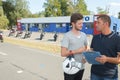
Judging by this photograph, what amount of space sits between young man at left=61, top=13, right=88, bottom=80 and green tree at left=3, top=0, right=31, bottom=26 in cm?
11275

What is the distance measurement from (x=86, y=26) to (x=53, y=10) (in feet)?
176

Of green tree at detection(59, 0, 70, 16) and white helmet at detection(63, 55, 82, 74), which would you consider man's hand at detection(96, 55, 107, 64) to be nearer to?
white helmet at detection(63, 55, 82, 74)

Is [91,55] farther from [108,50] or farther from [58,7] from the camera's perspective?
[58,7]

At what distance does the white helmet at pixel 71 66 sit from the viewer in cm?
632

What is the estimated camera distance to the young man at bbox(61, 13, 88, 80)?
20.8ft

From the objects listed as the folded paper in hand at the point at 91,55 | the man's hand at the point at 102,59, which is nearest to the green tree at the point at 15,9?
the folded paper in hand at the point at 91,55

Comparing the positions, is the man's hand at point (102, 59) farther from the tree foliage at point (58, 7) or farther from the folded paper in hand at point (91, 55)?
the tree foliage at point (58, 7)

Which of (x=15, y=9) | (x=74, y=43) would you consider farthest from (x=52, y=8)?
(x=74, y=43)

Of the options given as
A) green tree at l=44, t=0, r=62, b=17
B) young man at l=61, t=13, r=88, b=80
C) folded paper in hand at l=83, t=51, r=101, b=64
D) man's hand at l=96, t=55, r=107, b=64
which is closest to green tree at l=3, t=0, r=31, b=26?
green tree at l=44, t=0, r=62, b=17

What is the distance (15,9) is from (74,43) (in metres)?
118

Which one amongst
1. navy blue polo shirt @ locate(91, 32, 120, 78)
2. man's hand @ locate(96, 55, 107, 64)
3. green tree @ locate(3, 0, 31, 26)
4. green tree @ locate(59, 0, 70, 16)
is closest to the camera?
man's hand @ locate(96, 55, 107, 64)

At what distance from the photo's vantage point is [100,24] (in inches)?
228

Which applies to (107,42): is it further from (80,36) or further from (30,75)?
(30,75)

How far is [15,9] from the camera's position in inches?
4852
